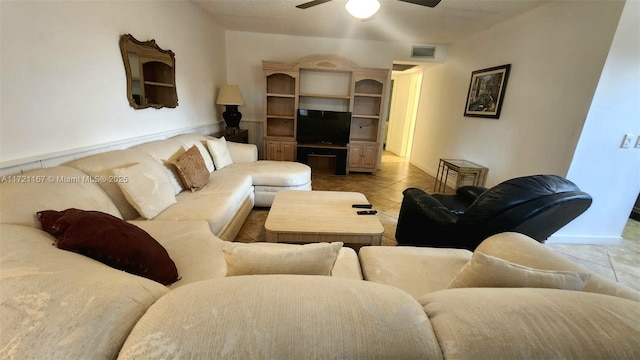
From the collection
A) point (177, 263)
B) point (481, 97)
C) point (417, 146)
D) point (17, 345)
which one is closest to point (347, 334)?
point (17, 345)

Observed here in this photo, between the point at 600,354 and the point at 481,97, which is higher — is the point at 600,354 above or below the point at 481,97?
below

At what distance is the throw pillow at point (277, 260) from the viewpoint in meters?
0.81

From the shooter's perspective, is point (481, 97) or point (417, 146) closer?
point (481, 97)

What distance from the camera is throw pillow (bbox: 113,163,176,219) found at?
64.4 inches

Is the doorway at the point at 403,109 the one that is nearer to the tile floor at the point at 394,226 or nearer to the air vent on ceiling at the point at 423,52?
the air vent on ceiling at the point at 423,52

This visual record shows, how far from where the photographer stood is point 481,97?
3.65 meters

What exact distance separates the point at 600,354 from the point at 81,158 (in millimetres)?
2558

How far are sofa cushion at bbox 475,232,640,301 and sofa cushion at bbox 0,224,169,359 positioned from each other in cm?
140

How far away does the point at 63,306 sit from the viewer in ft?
1.85

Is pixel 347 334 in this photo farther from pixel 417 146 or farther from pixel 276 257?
pixel 417 146

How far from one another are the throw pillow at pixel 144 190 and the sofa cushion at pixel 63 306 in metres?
0.89

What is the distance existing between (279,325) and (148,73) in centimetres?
291

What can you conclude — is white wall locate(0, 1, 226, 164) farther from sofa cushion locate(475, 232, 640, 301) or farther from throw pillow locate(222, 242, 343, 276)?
sofa cushion locate(475, 232, 640, 301)

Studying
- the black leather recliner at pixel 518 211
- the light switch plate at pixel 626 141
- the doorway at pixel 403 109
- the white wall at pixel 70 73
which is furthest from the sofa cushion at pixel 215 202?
the doorway at pixel 403 109
